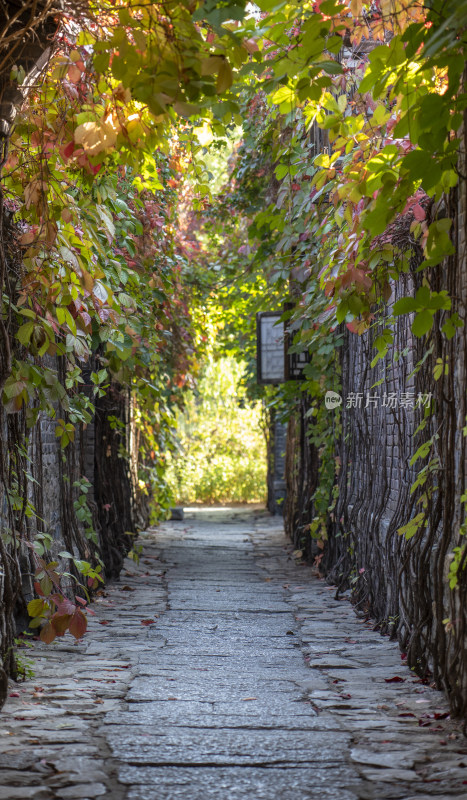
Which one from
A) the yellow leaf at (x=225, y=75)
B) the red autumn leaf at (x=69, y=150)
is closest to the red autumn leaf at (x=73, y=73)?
the red autumn leaf at (x=69, y=150)

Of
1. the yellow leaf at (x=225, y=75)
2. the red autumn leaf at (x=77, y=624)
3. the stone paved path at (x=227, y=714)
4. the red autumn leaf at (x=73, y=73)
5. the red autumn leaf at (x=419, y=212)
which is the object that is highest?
the red autumn leaf at (x=73, y=73)

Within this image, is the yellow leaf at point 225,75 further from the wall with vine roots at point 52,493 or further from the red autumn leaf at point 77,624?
the red autumn leaf at point 77,624

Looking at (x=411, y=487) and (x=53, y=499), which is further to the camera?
(x=53, y=499)

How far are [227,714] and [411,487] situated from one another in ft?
4.69

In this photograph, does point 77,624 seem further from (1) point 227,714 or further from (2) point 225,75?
(2) point 225,75

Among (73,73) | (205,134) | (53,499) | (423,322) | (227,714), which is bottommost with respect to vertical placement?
(227,714)

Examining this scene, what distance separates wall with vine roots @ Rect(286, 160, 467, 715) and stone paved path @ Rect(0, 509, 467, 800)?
0.24m

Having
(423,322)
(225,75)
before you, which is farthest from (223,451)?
(225,75)

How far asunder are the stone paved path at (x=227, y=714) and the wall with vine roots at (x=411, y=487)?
0.24 metres

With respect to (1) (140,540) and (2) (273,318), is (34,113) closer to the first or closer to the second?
(2) (273,318)

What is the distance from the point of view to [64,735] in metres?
3.38

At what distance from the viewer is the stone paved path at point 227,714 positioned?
2910 mm

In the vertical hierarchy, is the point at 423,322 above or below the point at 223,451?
above

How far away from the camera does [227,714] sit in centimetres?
370
